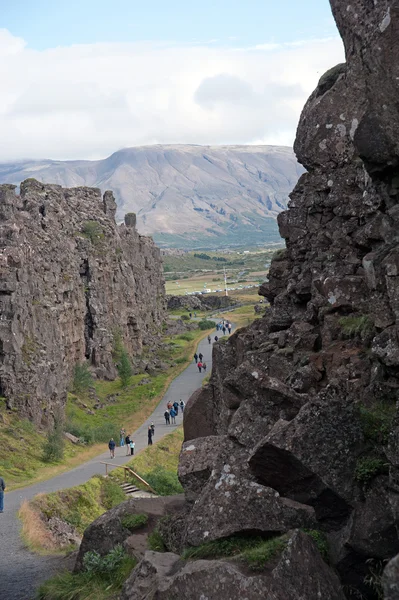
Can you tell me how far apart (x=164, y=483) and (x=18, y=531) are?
9205 millimetres

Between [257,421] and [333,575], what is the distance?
158 inches

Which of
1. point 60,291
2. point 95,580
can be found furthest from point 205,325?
point 95,580

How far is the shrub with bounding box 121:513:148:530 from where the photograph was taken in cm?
1883

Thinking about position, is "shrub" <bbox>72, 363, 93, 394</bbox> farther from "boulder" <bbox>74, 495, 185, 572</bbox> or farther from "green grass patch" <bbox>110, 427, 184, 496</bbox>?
"boulder" <bbox>74, 495, 185, 572</bbox>

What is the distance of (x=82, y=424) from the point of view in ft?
186

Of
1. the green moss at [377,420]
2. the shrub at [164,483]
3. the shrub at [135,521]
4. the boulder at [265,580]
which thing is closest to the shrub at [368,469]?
the green moss at [377,420]

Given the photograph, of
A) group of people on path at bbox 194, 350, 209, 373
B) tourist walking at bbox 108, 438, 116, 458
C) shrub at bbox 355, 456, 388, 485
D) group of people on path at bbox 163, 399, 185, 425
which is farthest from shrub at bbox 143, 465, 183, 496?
group of people on path at bbox 194, 350, 209, 373

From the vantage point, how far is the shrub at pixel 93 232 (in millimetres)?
79375

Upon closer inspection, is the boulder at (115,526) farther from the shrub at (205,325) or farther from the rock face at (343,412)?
the shrub at (205,325)

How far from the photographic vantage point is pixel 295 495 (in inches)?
497

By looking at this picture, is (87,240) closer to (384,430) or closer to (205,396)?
(205,396)

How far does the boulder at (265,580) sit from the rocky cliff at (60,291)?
124ft

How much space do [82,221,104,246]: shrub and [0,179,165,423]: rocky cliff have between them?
128mm

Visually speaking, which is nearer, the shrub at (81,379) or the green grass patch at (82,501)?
the green grass patch at (82,501)
